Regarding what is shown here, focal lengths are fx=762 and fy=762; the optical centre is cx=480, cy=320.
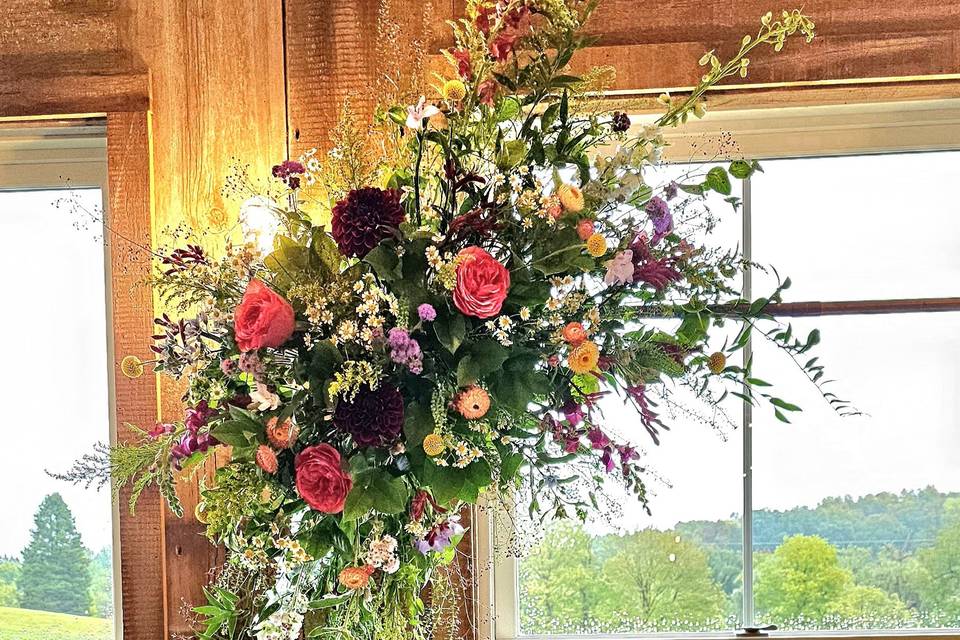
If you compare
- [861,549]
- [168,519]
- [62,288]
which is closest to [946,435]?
[861,549]

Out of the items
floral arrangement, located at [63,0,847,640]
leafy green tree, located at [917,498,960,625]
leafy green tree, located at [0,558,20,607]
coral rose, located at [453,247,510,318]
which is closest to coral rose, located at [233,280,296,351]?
floral arrangement, located at [63,0,847,640]

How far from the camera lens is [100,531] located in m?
1.57

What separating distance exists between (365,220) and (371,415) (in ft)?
0.75

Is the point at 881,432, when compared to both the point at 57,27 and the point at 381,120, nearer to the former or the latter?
the point at 381,120

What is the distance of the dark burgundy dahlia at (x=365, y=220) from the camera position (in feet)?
2.95

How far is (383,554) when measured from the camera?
2.99 ft

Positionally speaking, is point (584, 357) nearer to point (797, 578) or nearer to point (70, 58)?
point (797, 578)

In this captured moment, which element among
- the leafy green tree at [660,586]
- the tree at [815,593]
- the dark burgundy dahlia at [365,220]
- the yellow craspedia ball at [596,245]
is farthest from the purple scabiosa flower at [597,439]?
the tree at [815,593]

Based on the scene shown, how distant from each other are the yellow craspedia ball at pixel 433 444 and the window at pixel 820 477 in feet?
2.30

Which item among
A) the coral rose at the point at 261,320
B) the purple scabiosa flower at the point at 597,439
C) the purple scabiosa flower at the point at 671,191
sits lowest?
the purple scabiosa flower at the point at 597,439

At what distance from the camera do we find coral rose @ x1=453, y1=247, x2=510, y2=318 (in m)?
0.85

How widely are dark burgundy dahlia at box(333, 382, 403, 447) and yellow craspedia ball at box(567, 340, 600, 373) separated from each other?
0.70 ft

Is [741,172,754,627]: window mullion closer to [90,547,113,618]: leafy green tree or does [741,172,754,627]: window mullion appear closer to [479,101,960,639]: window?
[479,101,960,639]: window

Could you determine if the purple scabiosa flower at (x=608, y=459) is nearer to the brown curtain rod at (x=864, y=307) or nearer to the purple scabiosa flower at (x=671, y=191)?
the purple scabiosa flower at (x=671, y=191)
